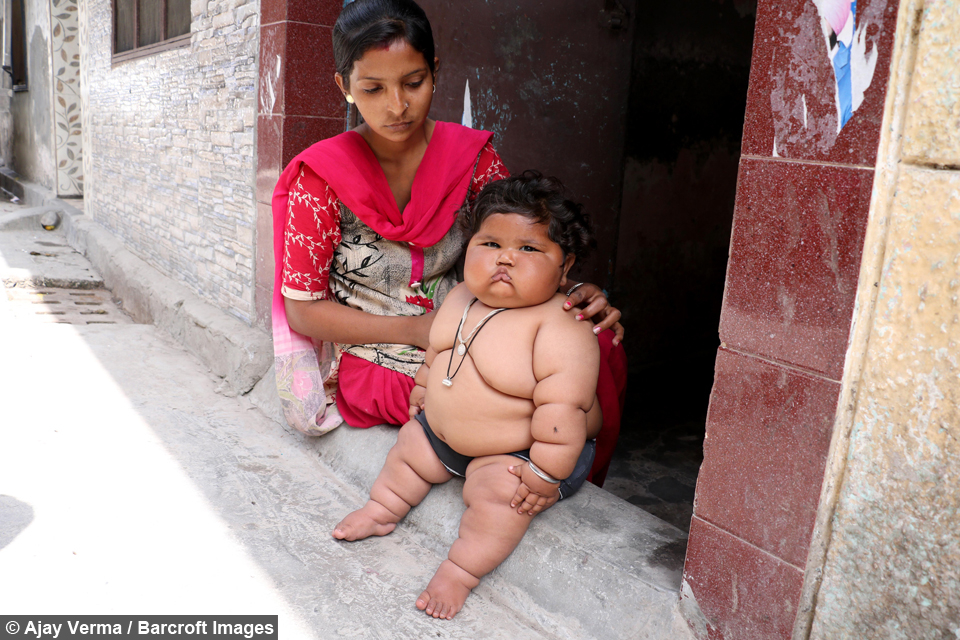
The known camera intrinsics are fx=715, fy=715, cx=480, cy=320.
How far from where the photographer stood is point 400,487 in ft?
7.40

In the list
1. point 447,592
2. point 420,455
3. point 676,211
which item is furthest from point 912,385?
point 676,211

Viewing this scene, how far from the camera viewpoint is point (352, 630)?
5.96 feet

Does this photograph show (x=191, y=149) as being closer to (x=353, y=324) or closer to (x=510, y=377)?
(x=353, y=324)

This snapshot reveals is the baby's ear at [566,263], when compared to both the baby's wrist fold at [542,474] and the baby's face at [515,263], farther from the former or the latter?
the baby's wrist fold at [542,474]

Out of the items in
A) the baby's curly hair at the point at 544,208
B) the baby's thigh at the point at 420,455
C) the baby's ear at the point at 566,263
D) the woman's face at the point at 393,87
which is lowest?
the baby's thigh at the point at 420,455

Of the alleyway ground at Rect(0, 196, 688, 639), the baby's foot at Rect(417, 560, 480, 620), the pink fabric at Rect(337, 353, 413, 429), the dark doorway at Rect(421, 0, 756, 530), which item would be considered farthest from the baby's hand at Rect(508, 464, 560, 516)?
the dark doorway at Rect(421, 0, 756, 530)

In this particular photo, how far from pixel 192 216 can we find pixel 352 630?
3477mm

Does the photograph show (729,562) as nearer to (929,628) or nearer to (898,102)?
(929,628)

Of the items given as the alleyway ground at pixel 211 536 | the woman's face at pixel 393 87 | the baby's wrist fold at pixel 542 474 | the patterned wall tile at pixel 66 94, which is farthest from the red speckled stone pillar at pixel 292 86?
the patterned wall tile at pixel 66 94

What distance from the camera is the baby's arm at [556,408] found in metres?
1.82

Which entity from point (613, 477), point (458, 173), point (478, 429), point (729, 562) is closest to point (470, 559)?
point (478, 429)

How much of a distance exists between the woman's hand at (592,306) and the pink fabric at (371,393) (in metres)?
0.81

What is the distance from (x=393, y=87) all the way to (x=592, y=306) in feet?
2.99

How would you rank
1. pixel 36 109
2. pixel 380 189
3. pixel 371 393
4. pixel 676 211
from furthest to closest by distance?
1. pixel 36 109
2. pixel 676 211
3. pixel 371 393
4. pixel 380 189
